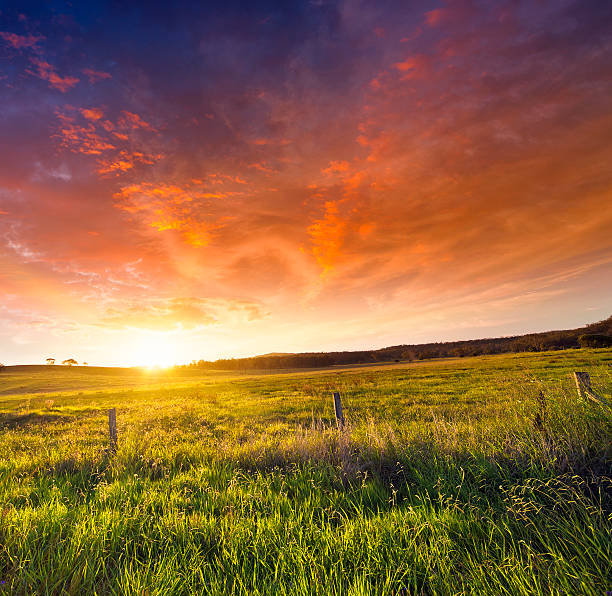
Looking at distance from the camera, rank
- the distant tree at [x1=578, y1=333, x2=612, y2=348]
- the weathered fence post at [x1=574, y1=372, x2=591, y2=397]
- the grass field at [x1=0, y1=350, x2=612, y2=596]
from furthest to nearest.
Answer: the distant tree at [x1=578, y1=333, x2=612, y2=348] < the weathered fence post at [x1=574, y1=372, x2=591, y2=397] < the grass field at [x1=0, y1=350, x2=612, y2=596]

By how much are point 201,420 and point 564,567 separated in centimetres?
1714

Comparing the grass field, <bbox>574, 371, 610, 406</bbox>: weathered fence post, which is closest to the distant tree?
<bbox>574, 371, 610, 406</bbox>: weathered fence post

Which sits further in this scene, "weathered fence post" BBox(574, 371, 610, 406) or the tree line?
the tree line

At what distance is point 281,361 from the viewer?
367 feet

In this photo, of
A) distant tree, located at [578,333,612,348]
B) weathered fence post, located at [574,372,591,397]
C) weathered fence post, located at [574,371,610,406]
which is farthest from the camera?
distant tree, located at [578,333,612,348]

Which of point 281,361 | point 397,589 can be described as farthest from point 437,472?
point 281,361

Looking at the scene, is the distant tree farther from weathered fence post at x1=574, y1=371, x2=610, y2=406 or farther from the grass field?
the grass field

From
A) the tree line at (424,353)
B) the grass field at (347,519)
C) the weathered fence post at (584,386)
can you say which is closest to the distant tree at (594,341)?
the tree line at (424,353)

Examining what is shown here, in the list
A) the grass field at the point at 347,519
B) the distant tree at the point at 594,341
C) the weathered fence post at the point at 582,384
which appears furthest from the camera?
the distant tree at the point at 594,341

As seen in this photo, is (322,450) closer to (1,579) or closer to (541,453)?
(541,453)

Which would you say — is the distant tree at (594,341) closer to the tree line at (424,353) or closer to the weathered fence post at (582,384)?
the tree line at (424,353)

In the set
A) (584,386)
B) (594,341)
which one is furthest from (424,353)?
(584,386)

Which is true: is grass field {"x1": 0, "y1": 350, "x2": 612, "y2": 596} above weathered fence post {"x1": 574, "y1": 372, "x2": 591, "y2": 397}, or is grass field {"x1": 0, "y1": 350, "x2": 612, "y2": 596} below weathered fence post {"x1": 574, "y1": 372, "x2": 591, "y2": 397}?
below

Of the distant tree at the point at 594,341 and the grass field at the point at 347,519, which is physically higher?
the grass field at the point at 347,519
